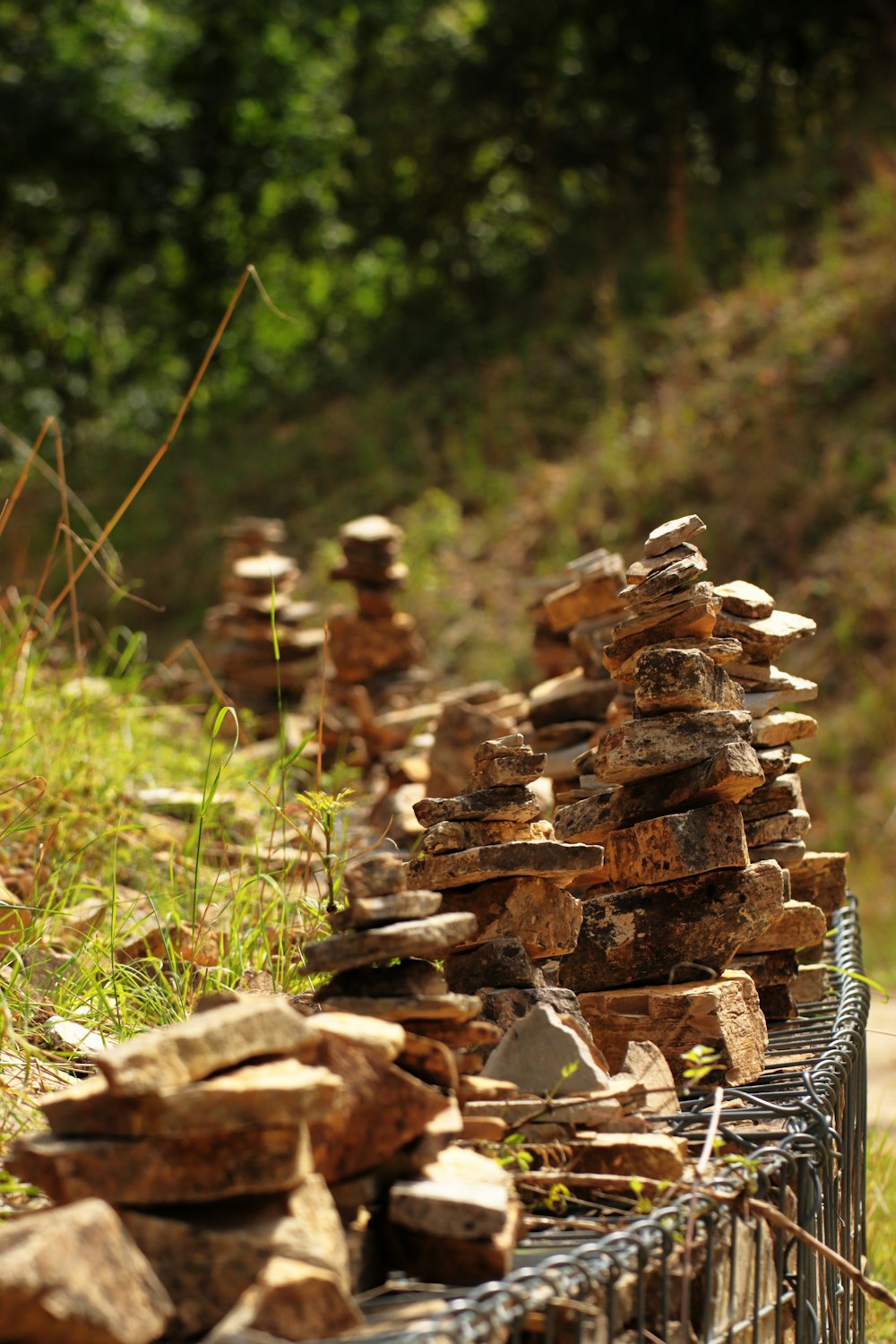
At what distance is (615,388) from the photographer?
41.9 feet

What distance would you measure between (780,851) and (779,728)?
0.95 feet

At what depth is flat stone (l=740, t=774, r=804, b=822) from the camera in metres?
3.32

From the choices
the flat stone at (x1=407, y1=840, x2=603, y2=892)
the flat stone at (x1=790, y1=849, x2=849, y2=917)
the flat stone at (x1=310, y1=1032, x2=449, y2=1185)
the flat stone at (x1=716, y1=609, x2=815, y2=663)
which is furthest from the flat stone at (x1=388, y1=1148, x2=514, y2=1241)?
the flat stone at (x1=790, y1=849, x2=849, y2=917)

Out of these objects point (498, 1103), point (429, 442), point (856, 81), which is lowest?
point (498, 1103)

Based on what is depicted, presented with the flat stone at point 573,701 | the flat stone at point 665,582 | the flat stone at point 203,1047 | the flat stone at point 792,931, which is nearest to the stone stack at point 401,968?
the flat stone at point 203,1047

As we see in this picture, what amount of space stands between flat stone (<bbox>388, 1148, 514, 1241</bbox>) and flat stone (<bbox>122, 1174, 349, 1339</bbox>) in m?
0.11

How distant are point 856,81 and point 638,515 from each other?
663 cm

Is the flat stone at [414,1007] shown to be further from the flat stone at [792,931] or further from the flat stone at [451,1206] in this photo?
the flat stone at [792,931]

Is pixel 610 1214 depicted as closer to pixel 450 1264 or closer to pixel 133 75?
pixel 450 1264

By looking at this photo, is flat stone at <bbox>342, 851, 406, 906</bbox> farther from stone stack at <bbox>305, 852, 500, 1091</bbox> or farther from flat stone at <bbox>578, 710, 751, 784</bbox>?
flat stone at <bbox>578, 710, 751, 784</bbox>

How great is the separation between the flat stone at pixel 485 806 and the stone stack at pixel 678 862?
0.20 metres

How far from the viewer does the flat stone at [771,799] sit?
10.9ft

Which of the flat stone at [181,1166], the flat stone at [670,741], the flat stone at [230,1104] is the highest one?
the flat stone at [670,741]

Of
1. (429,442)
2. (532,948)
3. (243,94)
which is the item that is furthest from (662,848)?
(243,94)
